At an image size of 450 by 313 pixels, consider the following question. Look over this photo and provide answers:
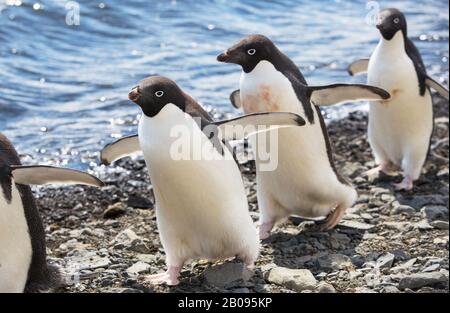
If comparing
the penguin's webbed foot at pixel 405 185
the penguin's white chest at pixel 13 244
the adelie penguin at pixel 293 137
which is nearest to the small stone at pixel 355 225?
the adelie penguin at pixel 293 137

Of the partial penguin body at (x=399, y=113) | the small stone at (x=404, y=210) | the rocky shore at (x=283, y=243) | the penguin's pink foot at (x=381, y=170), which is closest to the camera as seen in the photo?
the rocky shore at (x=283, y=243)

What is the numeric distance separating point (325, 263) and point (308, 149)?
736mm

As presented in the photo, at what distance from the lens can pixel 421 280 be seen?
4.87m

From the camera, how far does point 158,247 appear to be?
554 centimetres

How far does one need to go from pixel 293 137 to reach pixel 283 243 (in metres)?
0.61

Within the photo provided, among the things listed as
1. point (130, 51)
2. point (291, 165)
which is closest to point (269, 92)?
point (291, 165)

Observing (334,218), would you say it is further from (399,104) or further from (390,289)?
(399,104)

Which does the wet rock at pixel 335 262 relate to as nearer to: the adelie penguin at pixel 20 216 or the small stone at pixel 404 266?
the small stone at pixel 404 266

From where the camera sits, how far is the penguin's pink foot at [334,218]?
5859 millimetres

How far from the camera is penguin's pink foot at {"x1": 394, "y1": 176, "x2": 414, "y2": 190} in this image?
6.94 meters

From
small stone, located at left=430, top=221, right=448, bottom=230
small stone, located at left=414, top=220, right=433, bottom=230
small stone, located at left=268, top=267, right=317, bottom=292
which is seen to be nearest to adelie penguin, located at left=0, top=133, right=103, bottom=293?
small stone, located at left=268, top=267, right=317, bottom=292

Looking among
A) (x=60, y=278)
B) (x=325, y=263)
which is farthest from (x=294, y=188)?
(x=60, y=278)

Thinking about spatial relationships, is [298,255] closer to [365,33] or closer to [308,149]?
[308,149]

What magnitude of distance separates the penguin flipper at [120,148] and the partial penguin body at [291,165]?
862 millimetres
